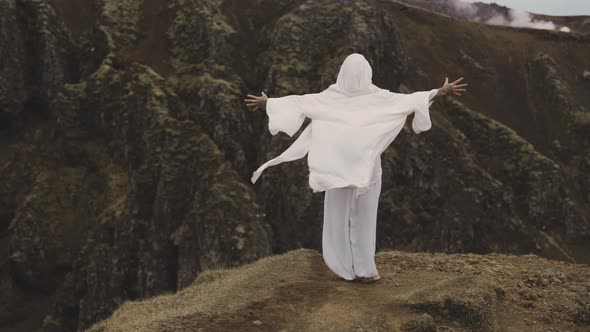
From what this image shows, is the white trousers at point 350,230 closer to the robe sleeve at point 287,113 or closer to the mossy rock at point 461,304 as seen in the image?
the mossy rock at point 461,304

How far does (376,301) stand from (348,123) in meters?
3.67

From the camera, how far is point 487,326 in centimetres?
1094

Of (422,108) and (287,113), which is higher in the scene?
(422,108)

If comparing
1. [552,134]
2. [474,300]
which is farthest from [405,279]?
[552,134]

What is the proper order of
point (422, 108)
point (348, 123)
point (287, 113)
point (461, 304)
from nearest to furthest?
point (461, 304)
point (422, 108)
point (348, 123)
point (287, 113)

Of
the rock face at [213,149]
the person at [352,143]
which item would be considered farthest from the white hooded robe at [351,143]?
the rock face at [213,149]

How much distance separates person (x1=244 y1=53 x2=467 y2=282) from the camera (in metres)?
12.2

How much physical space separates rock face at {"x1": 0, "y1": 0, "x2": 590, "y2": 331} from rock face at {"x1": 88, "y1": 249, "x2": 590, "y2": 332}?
41439mm

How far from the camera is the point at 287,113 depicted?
13.1 metres

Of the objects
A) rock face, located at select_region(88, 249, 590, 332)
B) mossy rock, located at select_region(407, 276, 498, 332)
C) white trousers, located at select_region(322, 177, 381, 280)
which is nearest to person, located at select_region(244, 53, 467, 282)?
white trousers, located at select_region(322, 177, 381, 280)

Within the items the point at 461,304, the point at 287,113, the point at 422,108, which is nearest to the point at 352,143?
the point at 422,108

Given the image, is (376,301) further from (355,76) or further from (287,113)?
(355,76)

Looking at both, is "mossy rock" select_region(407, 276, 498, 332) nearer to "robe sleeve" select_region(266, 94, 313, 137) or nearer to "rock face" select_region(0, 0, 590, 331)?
"robe sleeve" select_region(266, 94, 313, 137)

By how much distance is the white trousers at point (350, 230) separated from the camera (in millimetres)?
12461
